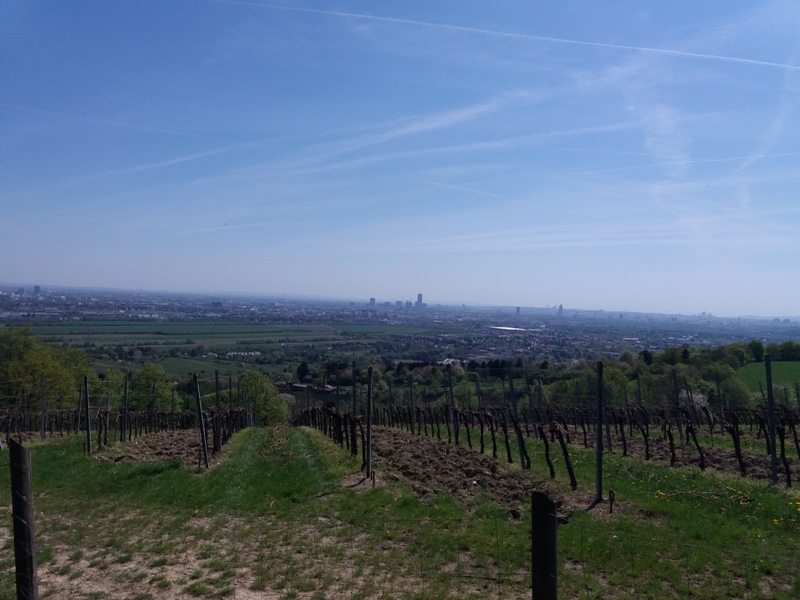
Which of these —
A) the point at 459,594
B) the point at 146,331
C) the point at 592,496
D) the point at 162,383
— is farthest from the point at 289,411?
the point at 146,331

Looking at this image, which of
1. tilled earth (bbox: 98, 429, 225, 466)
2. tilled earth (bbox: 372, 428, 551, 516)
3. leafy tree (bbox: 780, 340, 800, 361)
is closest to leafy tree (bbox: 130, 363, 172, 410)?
tilled earth (bbox: 98, 429, 225, 466)

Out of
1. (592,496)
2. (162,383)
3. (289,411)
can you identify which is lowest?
(289,411)

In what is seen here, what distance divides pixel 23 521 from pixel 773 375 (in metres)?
55.4

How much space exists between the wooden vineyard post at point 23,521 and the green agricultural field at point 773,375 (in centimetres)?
4658

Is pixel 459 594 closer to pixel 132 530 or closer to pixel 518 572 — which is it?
pixel 518 572

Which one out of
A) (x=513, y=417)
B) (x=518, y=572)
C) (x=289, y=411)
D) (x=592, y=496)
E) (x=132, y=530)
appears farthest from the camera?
(x=289, y=411)

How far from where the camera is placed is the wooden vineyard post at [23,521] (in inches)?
189

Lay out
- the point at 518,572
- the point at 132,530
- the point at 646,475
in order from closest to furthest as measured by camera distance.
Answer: the point at 518,572, the point at 132,530, the point at 646,475

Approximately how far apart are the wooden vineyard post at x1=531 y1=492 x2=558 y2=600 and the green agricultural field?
149 feet

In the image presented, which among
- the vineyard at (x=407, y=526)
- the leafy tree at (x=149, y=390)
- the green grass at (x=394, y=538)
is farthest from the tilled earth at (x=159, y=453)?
the leafy tree at (x=149, y=390)

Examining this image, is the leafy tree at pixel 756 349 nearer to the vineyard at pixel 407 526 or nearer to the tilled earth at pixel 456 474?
the vineyard at pixel 407 526

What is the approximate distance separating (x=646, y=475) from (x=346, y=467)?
704 cm

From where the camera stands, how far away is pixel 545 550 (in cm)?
360

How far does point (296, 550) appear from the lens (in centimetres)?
835
